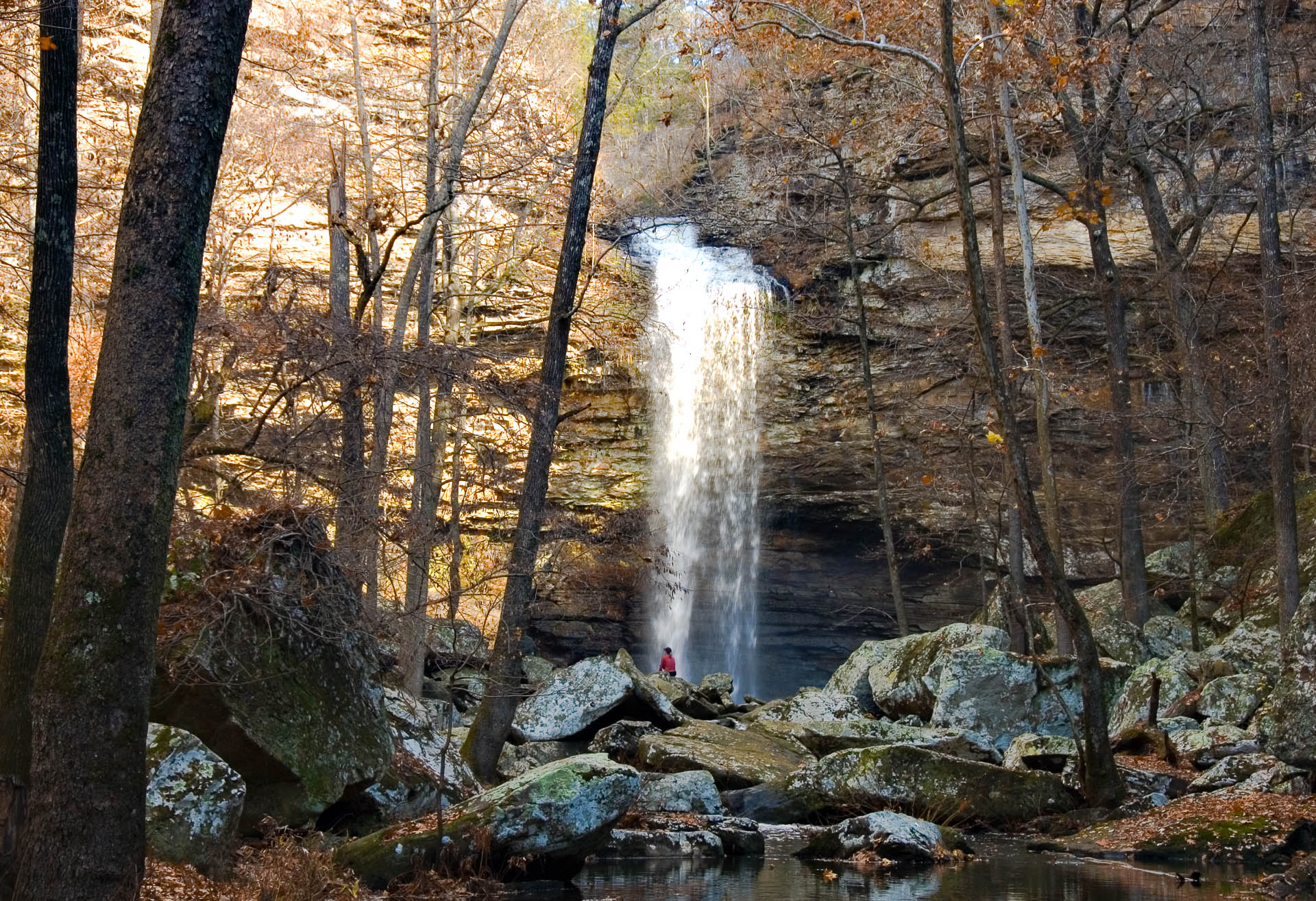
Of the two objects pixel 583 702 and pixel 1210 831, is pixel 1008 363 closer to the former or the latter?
pixel 583 702

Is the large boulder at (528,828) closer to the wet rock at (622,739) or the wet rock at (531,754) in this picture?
the wet rock at (531,754)

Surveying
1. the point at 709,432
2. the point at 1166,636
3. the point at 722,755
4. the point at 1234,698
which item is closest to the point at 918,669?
the point at 1234,698

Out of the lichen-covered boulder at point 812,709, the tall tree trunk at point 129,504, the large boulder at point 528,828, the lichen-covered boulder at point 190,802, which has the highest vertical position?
the tall tree trunk at point 129,504

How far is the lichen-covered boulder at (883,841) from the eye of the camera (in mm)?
8008

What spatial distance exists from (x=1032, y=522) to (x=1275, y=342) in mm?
6600

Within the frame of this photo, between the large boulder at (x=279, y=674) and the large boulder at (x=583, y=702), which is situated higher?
the large boulder at (x=279, y=674)

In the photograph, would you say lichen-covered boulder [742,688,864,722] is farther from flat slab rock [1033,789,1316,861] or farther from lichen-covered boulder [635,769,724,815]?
flat slab rock [1033,789,1316,861]

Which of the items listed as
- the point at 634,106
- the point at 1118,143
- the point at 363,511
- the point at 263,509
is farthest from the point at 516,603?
the point at 634,106

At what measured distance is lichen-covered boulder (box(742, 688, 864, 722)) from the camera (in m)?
14.9

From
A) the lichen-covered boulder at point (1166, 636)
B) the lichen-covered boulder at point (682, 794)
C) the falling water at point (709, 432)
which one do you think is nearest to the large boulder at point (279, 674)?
the lichen-covered boulder at point (682, 794)

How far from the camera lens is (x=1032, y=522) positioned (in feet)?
30.0

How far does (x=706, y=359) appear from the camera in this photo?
26438 mm

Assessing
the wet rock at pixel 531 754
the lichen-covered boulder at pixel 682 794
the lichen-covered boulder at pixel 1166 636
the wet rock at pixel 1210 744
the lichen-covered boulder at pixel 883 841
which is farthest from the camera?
the lichen-covered boulder at pixel 1166 636

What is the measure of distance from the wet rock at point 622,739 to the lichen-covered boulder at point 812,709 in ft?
6.61
